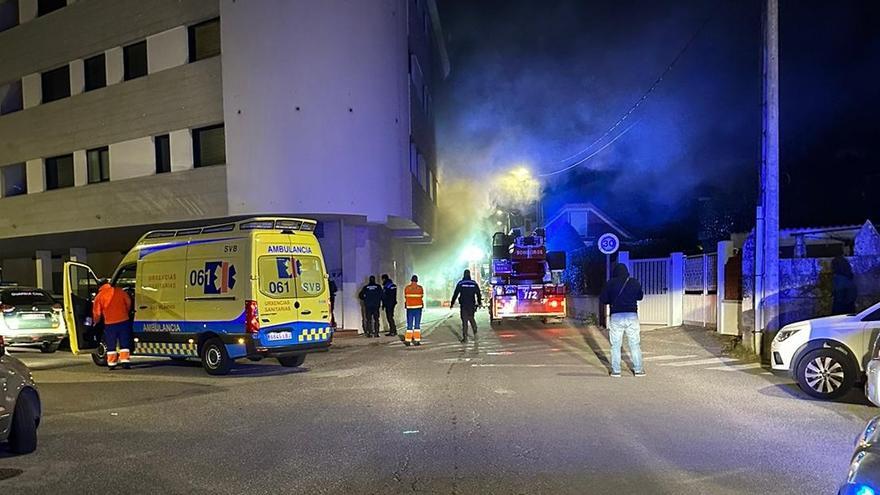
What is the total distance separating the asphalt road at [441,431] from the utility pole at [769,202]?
1135 mm

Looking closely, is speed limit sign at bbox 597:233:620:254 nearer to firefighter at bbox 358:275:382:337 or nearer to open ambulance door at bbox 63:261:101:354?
firefighter at bbox 358:275:382:337

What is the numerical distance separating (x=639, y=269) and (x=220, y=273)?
493 inches

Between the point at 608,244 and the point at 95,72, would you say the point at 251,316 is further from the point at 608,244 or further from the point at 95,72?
the point at 95,72

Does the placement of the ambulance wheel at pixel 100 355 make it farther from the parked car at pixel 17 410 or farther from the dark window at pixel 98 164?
the dark window at pixel 98 164

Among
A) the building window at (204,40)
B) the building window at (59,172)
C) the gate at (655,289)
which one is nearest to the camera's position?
the gate at (655,289)

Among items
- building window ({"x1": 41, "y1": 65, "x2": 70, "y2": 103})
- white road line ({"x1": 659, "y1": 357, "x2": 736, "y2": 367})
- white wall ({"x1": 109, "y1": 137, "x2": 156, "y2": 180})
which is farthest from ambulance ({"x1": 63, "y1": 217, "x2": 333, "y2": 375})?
building window ({"x1": 41, "y1": 65, "x2": 70, "y2": 103})

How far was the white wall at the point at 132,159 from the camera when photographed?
65.5ft

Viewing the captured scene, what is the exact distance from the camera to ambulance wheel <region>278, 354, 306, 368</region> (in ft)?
39.3

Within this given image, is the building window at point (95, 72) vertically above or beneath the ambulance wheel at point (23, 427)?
above

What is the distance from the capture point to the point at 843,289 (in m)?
11.4

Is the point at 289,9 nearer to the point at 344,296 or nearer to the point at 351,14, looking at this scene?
the point at 351,14

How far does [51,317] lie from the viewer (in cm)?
1512

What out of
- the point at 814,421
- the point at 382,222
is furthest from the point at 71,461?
the point at 382,222

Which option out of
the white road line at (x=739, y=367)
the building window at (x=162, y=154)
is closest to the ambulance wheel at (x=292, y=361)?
the white road line at (x=739, y=367)
